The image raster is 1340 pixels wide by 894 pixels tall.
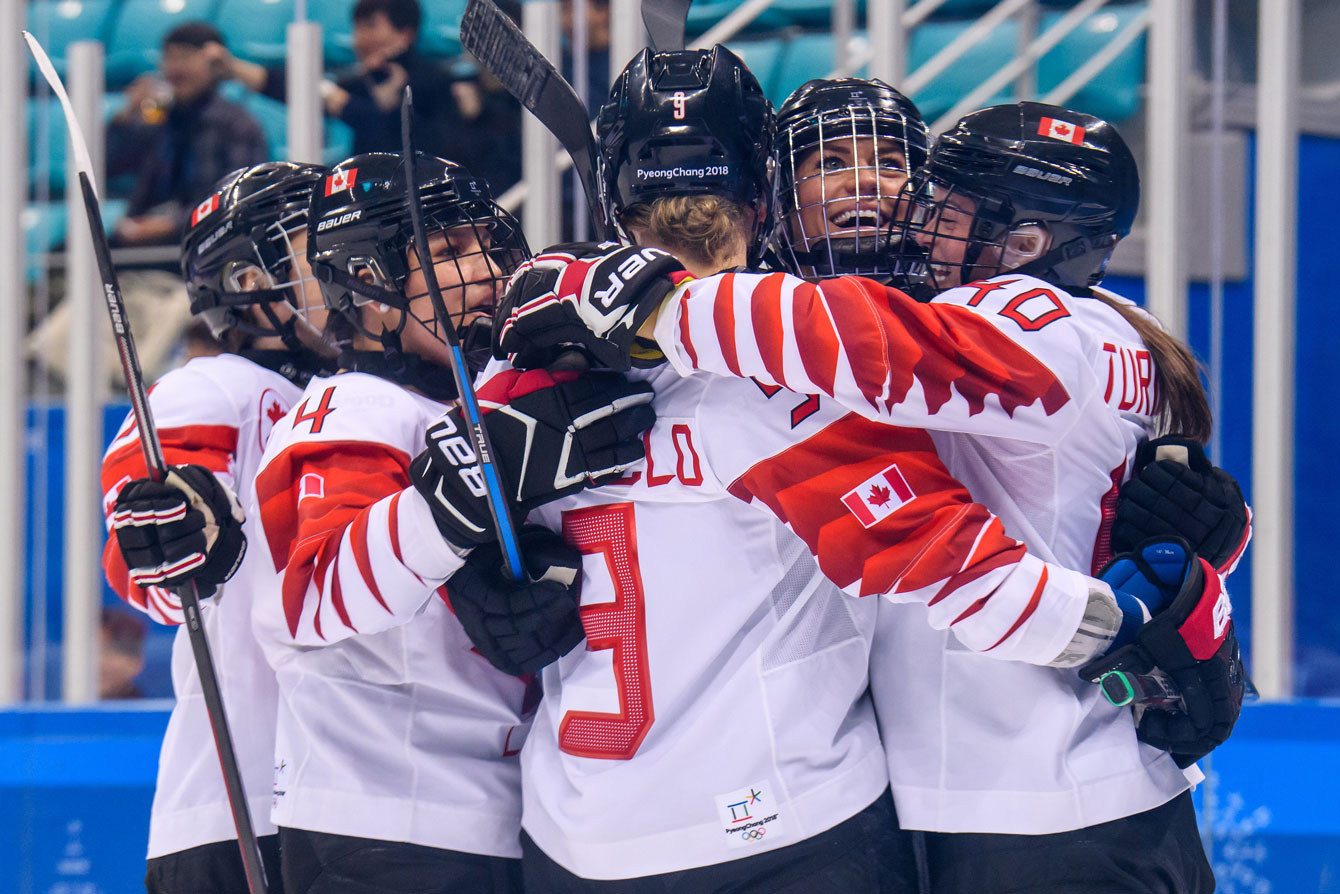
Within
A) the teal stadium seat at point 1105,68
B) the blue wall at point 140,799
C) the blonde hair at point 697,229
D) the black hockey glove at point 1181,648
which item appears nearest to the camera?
the black hockey glove at point 1181,648

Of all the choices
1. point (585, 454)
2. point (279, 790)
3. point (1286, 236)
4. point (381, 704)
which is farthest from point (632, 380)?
point (1286, 236)

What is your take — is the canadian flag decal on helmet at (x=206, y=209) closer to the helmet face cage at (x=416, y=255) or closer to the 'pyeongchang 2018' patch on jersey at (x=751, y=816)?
the helmet face cage at (x=416, y=255)

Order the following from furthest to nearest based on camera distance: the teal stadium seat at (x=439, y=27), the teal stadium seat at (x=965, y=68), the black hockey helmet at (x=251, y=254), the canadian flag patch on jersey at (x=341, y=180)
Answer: the teal stadium seat at (x=439, y=27) < the teal stadium seat at (x=965, y=68) < the black hockey helmet at (x=251, y=254) < the canadian flag patch on jersey at (x=341, y=180)

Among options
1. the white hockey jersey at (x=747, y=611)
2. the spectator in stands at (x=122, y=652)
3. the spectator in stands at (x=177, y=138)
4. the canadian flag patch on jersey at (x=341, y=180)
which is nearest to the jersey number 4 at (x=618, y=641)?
the white hockey jersey at (x=747, y=611)

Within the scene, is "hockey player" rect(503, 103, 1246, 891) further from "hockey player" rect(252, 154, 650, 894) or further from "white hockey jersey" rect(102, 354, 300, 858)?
"white hockey jersey" rect(102, 354, 300, 858)

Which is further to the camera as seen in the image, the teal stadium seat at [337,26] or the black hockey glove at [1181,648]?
the teal stadium seat at [337,26]

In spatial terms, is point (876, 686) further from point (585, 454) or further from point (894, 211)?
point (894, 211)

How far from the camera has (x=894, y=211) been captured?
4.91 ft

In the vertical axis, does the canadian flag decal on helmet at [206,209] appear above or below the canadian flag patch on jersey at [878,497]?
above

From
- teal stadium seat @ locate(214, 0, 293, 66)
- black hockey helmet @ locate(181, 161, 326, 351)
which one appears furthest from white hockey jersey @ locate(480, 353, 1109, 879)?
teal stadium seat @ locate(214, 0, 293, 66)

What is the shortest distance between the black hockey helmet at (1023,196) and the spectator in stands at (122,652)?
3.27 m

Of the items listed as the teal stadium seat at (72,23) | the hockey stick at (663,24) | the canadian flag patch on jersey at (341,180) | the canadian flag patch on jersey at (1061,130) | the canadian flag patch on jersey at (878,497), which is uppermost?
the teal stadium seat at (72,23)

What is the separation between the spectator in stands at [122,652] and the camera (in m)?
3.97

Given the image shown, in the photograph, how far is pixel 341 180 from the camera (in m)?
1.63
